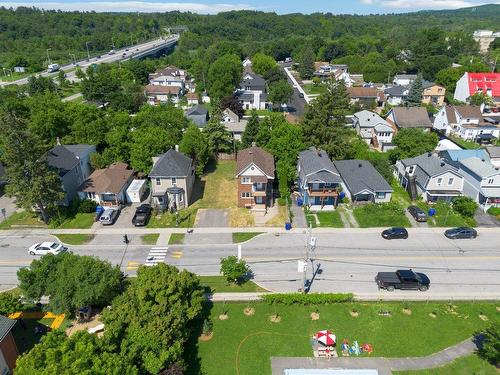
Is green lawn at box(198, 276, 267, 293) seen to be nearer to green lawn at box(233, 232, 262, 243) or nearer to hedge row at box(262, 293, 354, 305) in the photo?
hedge row at box(262, 293, 354, 305)

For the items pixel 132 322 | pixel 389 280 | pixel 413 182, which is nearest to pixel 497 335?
pixel 389 280

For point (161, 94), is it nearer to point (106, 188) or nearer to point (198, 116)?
point (198, 116)

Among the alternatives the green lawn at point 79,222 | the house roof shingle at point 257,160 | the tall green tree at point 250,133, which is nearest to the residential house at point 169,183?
the house roof shingle at point 257,160

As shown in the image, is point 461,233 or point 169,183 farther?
point 169,183

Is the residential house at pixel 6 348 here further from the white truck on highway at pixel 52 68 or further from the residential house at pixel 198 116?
the white truck on highway at pixel 52 68

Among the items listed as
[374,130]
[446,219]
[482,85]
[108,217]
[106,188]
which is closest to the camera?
[108,217]

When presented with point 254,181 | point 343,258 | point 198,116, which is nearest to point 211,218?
point 254,181

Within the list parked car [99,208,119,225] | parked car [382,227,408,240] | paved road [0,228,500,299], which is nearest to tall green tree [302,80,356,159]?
paved road [0,228,500,299]
